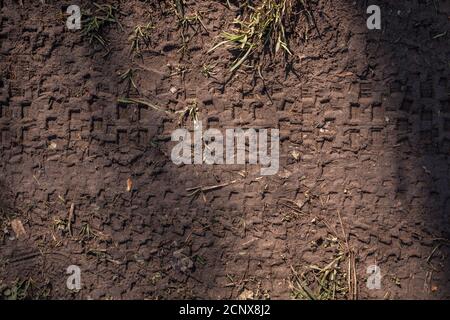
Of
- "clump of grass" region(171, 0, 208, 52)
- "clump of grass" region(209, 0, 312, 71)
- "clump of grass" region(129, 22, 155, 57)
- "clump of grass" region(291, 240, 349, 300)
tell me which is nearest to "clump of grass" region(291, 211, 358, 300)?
"clump of grass" region(291, 240, 349, 300)

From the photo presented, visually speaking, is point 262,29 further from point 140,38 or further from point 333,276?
point 333,276

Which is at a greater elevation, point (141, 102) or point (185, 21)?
point (185, 21)

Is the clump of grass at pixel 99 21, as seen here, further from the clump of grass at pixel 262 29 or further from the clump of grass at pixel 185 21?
the clump of grass at pixel 262 29

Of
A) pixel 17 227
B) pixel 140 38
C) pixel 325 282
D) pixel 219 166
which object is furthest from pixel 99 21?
pixel 325 282

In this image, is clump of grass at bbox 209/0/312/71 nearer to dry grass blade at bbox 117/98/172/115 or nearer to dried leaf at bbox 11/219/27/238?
dry grass blade at bbox 117/98/172/115

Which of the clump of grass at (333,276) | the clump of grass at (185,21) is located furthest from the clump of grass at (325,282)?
the clump of grass at (185,21)
